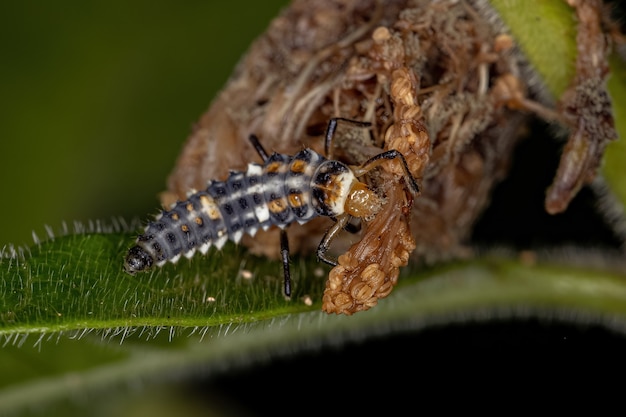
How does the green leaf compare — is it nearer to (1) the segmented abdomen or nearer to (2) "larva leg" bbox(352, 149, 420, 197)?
(1) the segmented abdomen

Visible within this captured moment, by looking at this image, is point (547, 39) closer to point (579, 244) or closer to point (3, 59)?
point (579, 244)

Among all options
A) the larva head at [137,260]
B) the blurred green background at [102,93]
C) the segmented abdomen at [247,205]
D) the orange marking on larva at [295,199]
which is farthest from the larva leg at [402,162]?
the blurred green background at [102,93]

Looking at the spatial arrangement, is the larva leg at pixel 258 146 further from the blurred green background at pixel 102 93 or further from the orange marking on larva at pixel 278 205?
the blurred green background at pixel 102 93

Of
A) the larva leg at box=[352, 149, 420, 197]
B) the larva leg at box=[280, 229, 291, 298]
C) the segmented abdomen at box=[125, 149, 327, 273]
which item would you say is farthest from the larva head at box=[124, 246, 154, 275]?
the larva leg at box=[352, 149, 420, 197]

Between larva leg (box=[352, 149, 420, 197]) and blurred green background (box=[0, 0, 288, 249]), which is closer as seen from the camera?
larva leg (box=[352, 149, 420, 197])

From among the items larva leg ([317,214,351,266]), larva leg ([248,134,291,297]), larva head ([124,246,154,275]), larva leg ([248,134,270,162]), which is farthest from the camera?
larva leg ([248,134,270,162])

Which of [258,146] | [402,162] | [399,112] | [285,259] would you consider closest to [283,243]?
[285,259]
